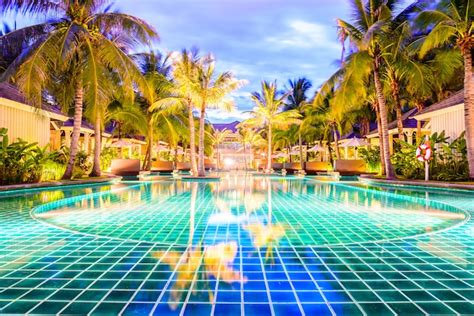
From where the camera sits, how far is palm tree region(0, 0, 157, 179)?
11094 millimetres

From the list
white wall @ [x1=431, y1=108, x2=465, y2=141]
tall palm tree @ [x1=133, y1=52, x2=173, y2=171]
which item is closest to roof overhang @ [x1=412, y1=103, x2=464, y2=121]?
white wall @ [x1=431, y1=108, x2=465, y2=141]

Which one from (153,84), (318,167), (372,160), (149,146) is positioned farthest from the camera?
(318,167)

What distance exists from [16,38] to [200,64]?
8027 millimetres

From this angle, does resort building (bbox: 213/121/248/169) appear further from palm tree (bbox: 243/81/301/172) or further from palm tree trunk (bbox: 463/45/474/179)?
palm tree trunk (bbox: 463/45/474/179)

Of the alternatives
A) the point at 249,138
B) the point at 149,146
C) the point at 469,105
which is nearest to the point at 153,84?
the point at 149,146

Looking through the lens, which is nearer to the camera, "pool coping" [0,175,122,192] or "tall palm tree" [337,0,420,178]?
"pool coping" [0,175,122,192]

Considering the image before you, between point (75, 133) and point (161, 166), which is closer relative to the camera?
point (75, 133)

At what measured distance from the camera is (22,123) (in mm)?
14969

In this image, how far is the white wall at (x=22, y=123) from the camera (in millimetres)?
13742

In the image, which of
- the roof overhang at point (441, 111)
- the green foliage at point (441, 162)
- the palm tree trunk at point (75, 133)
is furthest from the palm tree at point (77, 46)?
the roof overhang at point (441, 111)

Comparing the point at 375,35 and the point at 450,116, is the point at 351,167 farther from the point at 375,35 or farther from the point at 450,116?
the point at 375,35

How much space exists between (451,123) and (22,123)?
62.0ft

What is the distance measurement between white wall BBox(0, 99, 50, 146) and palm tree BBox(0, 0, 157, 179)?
6.59 feet

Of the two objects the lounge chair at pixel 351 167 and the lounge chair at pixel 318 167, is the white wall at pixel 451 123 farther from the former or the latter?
the lounge chair at pixel 318 167
